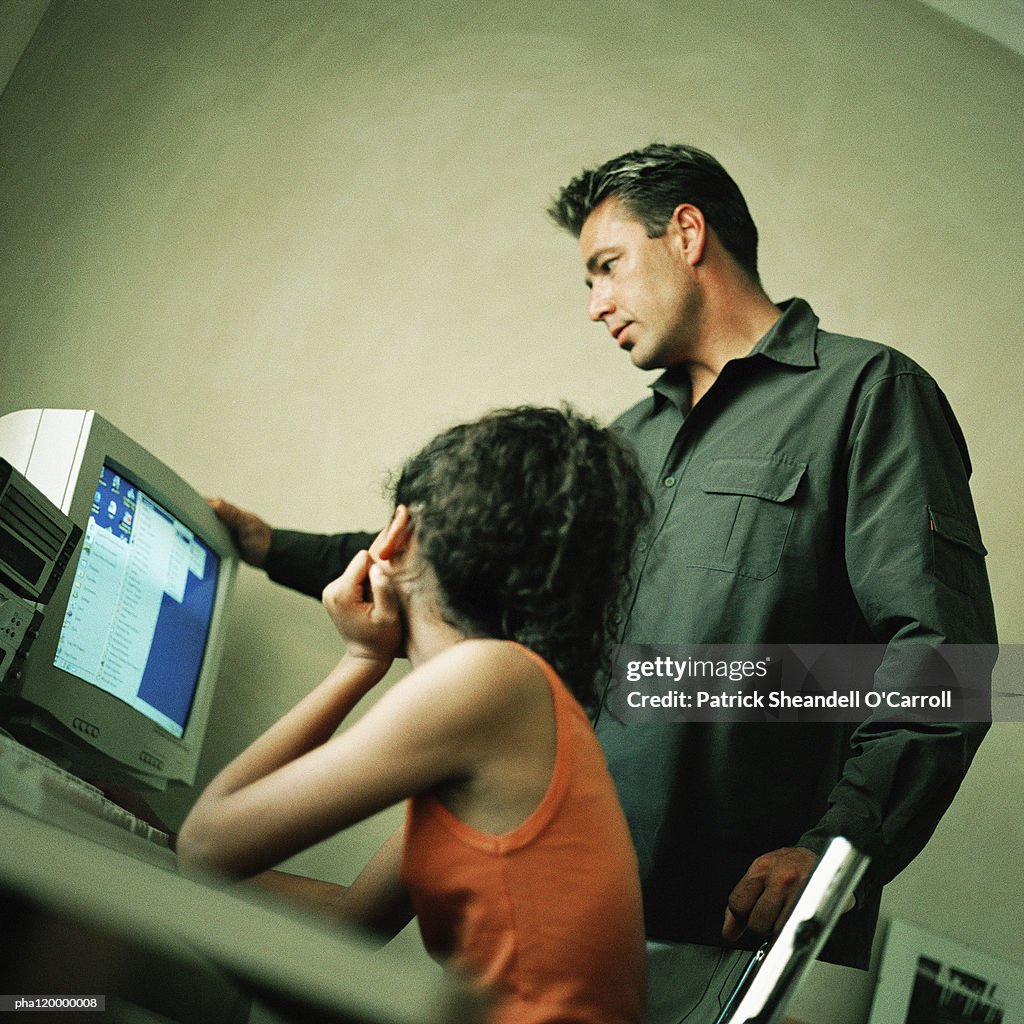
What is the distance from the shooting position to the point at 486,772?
84cm

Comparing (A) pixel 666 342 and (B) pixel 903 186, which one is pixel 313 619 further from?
(B) pixel 903 186

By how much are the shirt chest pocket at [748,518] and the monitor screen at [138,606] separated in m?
0.78

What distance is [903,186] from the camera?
239 centimetres

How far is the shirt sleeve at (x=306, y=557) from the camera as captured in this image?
6.19ft

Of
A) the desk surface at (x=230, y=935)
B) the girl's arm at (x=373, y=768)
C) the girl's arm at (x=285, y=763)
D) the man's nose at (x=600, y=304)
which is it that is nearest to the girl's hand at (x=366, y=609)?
the girl's arm at (x=285, y=763)

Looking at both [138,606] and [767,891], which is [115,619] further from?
[767,891]

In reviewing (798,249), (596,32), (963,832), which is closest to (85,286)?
(596,32)

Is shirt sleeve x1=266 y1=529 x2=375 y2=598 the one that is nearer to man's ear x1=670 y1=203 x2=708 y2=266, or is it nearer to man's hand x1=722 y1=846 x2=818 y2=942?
man's ear x1=670 y1=203 x2=708 y2=266

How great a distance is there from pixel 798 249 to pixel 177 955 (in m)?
2.24

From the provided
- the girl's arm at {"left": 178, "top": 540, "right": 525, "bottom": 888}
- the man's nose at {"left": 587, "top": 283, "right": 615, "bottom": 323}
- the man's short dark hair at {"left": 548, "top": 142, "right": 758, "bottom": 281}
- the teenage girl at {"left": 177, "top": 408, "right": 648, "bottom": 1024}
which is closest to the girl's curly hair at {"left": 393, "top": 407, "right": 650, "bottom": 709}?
the teenage girl at {"left": 177, "top": 408, "right": 648, "bottom": 1024}

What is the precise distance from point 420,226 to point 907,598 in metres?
1.33

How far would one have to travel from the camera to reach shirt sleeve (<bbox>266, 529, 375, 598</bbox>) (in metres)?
1.89

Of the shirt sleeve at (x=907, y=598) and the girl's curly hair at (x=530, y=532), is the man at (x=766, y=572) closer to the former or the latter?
the shirt sleeve at (x=907, y=598)

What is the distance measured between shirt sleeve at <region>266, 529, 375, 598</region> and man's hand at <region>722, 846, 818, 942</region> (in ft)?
3.16
